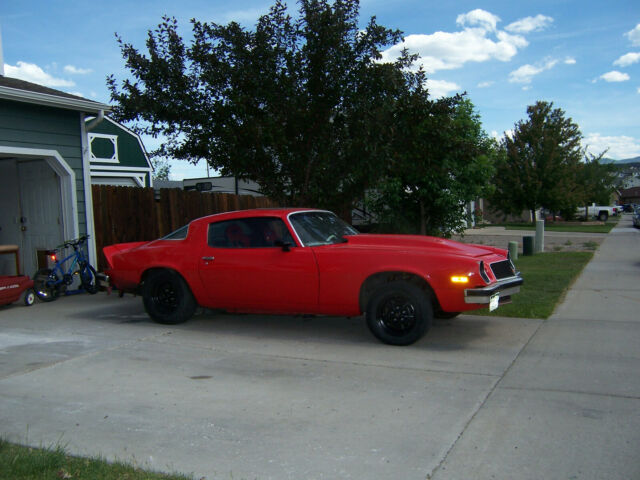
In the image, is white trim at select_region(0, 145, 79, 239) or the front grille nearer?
the front grille

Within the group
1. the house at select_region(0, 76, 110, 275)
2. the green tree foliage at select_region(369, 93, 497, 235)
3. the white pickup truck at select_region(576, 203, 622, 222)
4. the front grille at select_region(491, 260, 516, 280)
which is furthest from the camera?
the white pickup truck at select_region(576, 203, 622, 222)

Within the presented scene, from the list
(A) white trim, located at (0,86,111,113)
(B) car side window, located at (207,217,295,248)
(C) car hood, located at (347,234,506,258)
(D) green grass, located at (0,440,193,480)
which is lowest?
(D) green grass, located at (0,440,193,480)

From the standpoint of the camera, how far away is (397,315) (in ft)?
21.1

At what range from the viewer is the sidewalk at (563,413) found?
11.6ft

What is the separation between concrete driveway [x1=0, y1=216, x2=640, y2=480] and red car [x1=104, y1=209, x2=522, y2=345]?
41 centimetres

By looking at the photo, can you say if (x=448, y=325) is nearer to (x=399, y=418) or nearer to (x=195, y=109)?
(x=399, y=418)

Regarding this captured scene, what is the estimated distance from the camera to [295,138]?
10109mm

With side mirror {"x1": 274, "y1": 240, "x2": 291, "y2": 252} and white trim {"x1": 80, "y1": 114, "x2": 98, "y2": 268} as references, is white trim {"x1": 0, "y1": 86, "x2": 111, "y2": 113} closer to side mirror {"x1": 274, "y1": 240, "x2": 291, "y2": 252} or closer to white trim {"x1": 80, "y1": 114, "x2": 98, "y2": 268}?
→ white trim {"x1": 80, "y1": 114, "x2": 98, "y2": 268}

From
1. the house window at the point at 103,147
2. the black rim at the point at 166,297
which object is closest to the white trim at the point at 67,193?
the black rim at the point at 166,297

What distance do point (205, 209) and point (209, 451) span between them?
9380 mm

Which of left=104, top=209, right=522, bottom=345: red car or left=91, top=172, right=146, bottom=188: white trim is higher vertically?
left=91, top=172, right=146, bottom=188: white trim

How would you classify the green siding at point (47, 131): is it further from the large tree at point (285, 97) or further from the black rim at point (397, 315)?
the black rim at point (397, 315)

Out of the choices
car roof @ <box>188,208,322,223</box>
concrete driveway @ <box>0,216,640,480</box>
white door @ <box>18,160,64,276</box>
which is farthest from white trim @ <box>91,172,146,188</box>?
car roof @ <box>188,208,322,223</box>

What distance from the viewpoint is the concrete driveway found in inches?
145
